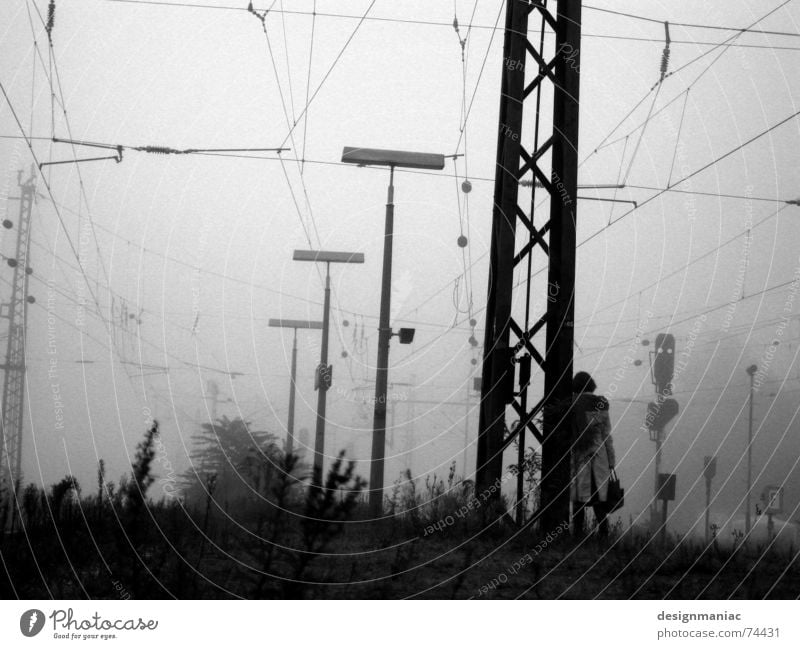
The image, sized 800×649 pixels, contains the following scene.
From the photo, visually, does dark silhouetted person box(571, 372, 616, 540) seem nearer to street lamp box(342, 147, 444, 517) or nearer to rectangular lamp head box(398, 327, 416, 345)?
street lamp box(342, 147, 444, 517)

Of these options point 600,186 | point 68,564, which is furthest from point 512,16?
point 68,564

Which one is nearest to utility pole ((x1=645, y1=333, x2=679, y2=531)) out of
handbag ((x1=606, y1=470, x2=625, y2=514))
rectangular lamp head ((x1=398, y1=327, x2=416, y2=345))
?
handbag ((x1=606, y1=470, x2=625, y2=514))

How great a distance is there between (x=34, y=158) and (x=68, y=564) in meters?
2.09

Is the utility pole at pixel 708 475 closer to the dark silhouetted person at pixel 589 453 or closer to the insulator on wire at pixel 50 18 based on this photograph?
the dark silhouetted person at pixel 589 453

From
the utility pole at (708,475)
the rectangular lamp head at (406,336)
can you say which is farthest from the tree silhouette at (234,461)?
the rectangular lamp head at (406,336)

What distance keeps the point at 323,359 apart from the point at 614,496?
707 cm

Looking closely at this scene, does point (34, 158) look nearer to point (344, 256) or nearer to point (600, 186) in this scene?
point (344, 256)

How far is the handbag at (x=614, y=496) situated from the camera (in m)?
5.97

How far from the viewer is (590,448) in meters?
5.85

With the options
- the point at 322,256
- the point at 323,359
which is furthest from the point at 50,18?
→ the point at 323,359

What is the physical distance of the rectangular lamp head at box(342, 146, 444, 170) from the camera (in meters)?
6.18

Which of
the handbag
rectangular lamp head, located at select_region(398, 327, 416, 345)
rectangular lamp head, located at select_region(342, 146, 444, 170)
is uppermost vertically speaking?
rectangular lamp head, located at select_region(342, 146, 444, 170)

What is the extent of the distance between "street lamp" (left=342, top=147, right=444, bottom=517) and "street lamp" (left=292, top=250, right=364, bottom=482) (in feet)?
1.49
